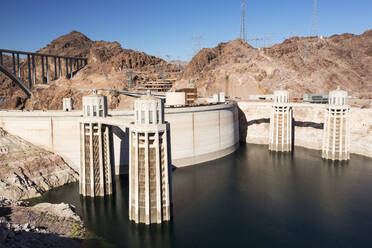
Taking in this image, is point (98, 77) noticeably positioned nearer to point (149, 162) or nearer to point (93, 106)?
point (93, 106)

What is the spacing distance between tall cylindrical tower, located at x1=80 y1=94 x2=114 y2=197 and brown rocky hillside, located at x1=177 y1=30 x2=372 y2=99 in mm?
59693

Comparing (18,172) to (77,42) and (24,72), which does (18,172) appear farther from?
(77,42)

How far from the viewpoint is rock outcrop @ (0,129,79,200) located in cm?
3691

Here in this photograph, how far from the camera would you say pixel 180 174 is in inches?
1859

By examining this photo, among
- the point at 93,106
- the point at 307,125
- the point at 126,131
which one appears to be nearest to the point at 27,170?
the point at 93,106

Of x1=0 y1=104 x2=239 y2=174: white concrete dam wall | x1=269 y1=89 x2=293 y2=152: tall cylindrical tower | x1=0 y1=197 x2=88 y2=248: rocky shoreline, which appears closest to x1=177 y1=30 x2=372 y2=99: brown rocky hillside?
x1=269 y1=89 x2=293 y2=152: tall cylindrical tower

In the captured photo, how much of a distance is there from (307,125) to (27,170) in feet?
173

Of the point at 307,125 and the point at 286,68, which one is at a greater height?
the point at 286,68

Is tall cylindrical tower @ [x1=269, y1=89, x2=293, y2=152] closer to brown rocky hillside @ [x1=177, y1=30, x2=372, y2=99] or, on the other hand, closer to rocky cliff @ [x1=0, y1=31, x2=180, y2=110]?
brown rocky hillside @ [x1=177, y1=30, x2=372, y2=99]

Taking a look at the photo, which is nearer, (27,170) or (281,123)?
(27,170)

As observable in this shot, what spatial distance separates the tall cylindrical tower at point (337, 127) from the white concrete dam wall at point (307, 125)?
2829 millimetres

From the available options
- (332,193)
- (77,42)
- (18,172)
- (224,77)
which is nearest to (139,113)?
(18,172)

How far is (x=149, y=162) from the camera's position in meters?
28.6

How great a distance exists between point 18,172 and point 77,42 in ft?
472
